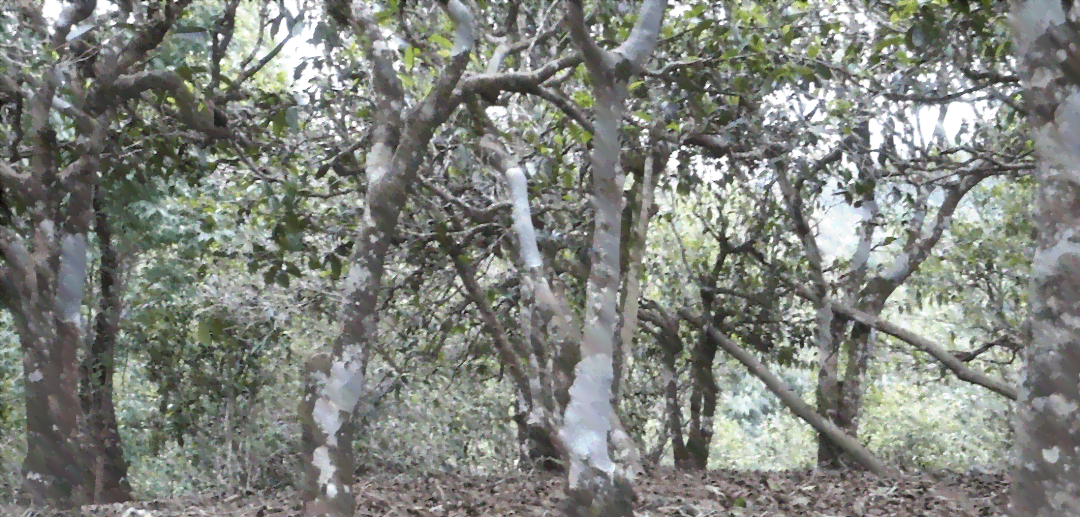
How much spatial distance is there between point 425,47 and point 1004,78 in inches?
149

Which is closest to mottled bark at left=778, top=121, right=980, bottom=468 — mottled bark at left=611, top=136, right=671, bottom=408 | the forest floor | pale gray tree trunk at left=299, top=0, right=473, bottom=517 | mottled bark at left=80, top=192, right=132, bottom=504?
the forest floor

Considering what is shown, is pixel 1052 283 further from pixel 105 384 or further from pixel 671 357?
pixel 105 384

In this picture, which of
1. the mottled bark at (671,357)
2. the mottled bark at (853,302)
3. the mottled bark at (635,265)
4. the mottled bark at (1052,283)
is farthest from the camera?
the mottled bark at (671,357)

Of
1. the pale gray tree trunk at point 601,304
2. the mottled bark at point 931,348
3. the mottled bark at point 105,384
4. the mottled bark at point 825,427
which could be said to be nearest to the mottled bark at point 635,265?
the pale gray tree trunk at point 601,304

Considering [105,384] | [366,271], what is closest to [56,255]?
[366,271]

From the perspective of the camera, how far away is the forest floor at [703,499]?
15.6ft

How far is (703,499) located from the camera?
5.31 metres

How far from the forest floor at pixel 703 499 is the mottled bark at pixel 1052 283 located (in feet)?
7.54

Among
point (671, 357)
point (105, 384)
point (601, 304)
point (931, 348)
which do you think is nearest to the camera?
point (601, 304)

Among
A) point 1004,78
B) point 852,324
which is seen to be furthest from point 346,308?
point 852,324

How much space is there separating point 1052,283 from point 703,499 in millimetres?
3411

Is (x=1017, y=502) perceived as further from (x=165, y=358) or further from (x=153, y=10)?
(x=165, y=358)

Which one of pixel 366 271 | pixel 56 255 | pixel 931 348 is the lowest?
pixel 366 271

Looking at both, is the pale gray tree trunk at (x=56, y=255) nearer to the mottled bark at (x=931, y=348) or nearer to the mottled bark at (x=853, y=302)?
the mottled bark at (x=853, y=302)
